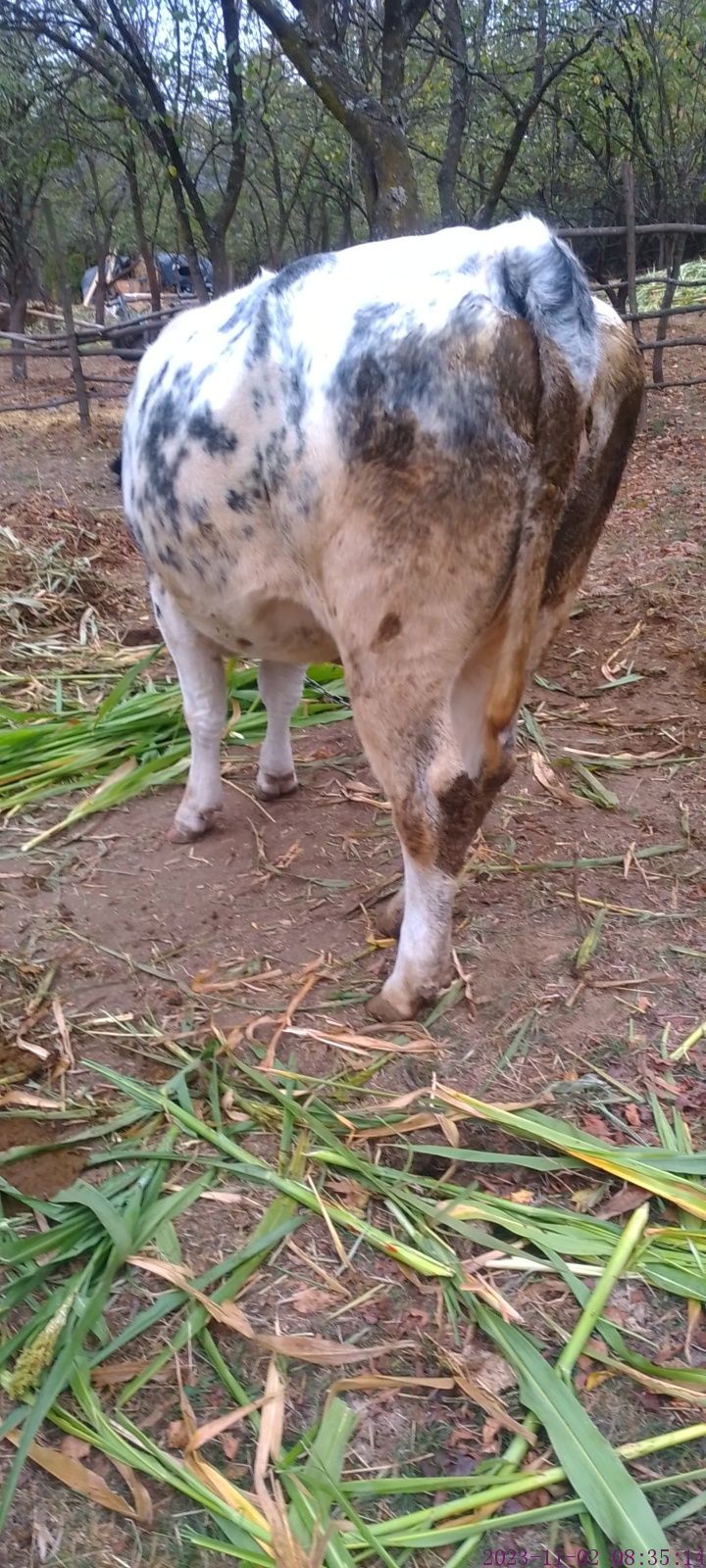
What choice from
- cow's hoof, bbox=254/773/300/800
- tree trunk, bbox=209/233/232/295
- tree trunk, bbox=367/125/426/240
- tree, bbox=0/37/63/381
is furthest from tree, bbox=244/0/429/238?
cow's hoof, bbox=254/773/300/800

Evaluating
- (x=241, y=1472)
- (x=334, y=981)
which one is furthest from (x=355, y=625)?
(x=241, y=1472)

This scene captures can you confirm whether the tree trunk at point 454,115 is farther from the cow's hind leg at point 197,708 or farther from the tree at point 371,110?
the cow's hind leg at point 197,708

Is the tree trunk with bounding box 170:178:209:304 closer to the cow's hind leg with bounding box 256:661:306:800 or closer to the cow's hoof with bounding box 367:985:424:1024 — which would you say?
the cow's hind leg with bounding box 256:661:306:800

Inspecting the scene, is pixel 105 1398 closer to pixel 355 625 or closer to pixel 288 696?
pixel 355 625

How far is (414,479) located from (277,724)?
182 cm

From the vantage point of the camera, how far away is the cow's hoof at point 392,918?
334 centimetres

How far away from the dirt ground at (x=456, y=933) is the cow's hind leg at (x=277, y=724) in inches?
3.7

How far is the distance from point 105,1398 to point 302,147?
72.4 feet

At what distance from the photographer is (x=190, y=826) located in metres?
3.94

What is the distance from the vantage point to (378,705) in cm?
265

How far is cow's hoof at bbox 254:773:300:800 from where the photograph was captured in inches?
165

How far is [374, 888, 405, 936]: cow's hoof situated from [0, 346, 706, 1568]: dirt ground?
5 cm

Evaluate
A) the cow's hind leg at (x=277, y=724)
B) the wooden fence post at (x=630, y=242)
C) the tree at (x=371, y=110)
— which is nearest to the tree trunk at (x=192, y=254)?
the tree at (x=371, y=110)

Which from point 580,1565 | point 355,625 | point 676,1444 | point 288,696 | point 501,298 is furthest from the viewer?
point 288,696
